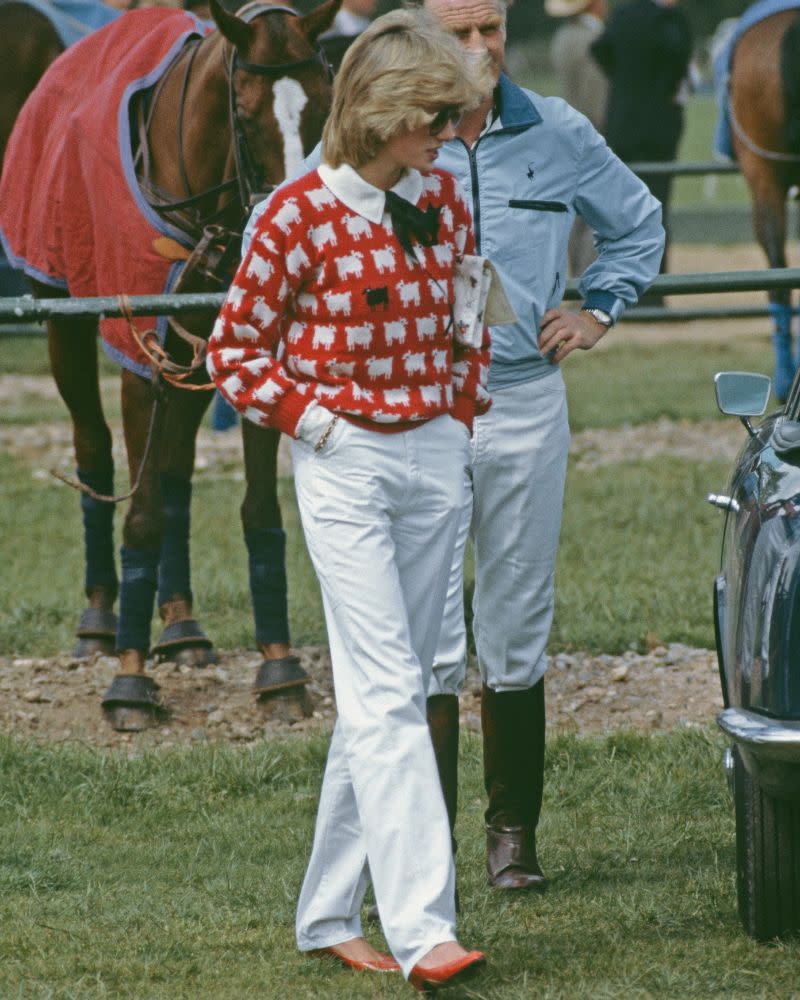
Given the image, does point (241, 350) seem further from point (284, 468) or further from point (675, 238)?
point (675, 238)

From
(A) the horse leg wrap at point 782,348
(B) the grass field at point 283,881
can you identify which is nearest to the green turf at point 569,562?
(A) the horse leg wrap at point 782,348

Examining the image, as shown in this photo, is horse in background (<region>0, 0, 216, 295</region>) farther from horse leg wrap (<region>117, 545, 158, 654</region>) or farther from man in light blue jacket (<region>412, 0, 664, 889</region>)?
man in light blue jacket (<region>412, 0, 664, 889</region>)

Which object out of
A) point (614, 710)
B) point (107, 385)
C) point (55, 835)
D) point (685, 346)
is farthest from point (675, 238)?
point (55, 835)

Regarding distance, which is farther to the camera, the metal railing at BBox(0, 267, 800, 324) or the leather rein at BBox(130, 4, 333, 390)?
the leather rein at BBox(130, 4, 333, 390)

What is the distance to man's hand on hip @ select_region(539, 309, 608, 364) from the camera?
4.63 meters

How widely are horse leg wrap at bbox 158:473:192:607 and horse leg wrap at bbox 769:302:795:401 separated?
4981 mm

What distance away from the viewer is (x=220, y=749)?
6.07 m

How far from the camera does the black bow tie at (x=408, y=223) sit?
4055 millimetres

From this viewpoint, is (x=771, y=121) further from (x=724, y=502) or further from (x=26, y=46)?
(x=724, y=502)

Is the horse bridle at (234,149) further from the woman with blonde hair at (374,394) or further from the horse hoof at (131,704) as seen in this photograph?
the woman with blonde hair at (374,394)

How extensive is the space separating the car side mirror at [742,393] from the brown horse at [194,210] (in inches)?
75.9

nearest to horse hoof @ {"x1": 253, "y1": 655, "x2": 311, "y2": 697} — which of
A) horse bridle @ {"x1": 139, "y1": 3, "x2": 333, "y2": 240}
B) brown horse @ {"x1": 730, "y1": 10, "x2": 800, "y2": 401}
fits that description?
horse bridle @ {"x1": 139, "y1": 3, "x2": 333, "y2": 240}

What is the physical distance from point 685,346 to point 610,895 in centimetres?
1239

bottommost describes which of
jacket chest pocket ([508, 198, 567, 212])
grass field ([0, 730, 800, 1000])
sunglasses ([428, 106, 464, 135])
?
grass field ([0, 730, 800, 1000])
